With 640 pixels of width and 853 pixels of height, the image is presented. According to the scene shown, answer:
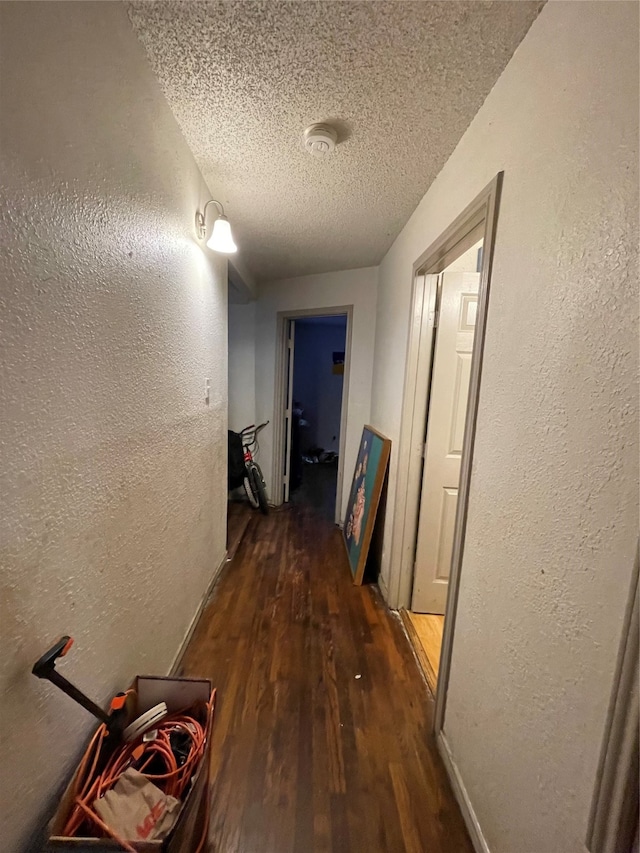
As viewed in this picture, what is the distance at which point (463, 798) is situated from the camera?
1.15 meters

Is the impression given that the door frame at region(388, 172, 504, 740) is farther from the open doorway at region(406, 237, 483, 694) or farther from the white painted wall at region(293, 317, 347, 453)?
the white painted wall at region(293, 317, 347, 453)

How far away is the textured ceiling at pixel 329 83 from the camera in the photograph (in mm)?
943

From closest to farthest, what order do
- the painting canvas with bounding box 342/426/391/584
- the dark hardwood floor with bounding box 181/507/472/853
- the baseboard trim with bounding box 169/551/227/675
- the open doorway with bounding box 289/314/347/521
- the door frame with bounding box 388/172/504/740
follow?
the dark hardwood floor with bounding box 181/507/472/853
the door frame with bounding box 388/172/504/740
the baseboard trim with bounding box 169/551/227/675
the painting canvas with bounding box 342/426/391/584
the open doorway with bounding box 289/314/347/521

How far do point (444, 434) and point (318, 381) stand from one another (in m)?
4.21

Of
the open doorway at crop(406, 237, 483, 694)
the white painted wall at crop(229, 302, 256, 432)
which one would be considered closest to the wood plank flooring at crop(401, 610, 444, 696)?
the open doorway at crop(406, 237, 483, 694)

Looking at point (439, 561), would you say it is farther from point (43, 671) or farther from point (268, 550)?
point (43, 671)

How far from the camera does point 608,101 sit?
26.5 inches

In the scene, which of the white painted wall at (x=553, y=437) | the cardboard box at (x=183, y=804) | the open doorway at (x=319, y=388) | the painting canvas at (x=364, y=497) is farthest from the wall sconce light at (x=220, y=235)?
the open doorway at (x=319, y=388)

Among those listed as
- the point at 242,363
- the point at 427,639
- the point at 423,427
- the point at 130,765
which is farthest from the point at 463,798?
the point at 242,363

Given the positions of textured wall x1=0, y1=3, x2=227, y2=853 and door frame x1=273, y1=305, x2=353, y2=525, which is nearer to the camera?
textured wall x1=0, y1=3, x2=227, y2=853

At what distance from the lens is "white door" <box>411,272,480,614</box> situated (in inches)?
77.7

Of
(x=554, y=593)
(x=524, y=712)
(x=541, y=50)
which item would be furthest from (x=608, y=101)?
(x=524, y=712)

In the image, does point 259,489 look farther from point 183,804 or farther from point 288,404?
point 183,804

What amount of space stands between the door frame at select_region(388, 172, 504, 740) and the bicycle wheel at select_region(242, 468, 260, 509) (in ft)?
6.39
